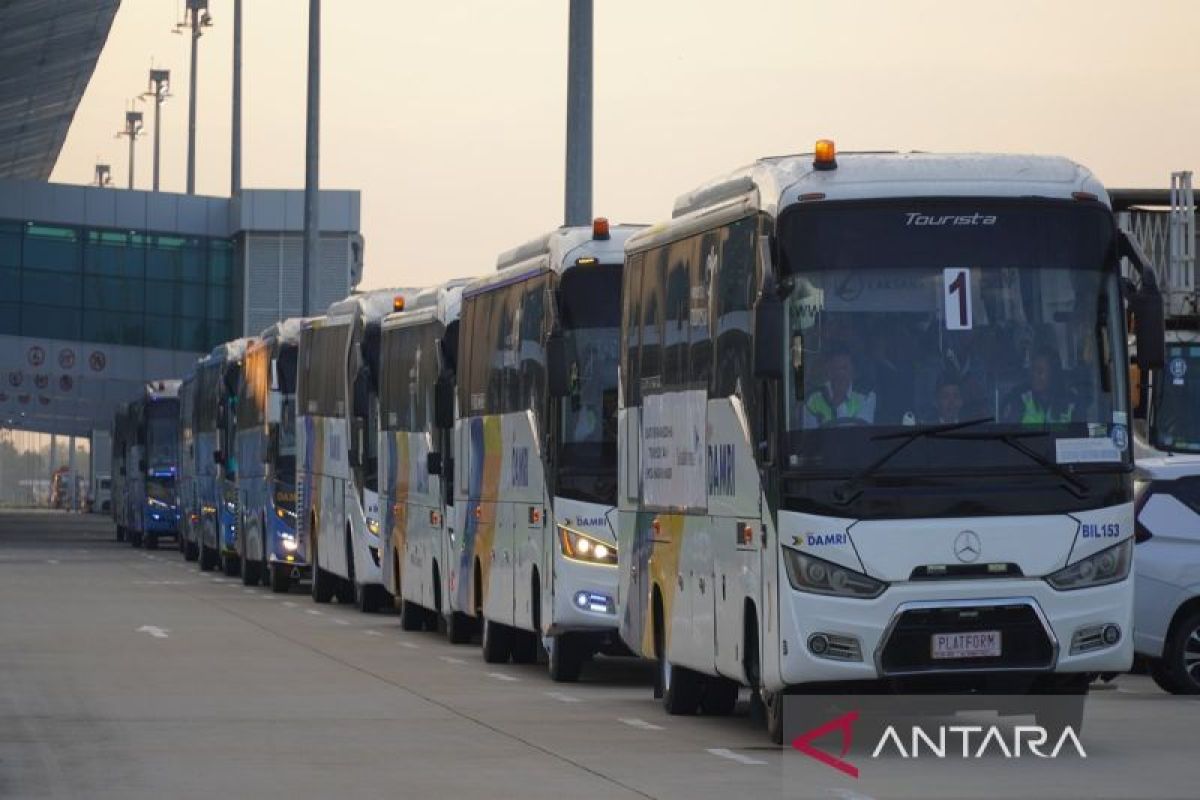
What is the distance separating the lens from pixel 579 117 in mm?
32594

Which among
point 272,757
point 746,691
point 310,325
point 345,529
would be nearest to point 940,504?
point 272,757

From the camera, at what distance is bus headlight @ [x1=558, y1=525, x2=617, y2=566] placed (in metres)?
21.8

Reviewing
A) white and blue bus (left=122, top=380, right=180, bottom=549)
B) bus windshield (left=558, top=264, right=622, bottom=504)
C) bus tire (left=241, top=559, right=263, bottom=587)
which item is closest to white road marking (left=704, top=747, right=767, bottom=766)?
bus windshield (left=558, top=264, right=622, bottom=504)

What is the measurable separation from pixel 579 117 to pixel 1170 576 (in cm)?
1305

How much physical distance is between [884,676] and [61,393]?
94.9 m

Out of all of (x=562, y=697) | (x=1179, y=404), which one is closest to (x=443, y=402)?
(x=562, y=697)

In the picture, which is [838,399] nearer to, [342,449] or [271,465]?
[342,449]

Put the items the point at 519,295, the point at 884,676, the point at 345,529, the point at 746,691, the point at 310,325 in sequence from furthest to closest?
the point at 310,325, the point at 345,529, the point at 519,295, the point at 746,691, the point at 884,676

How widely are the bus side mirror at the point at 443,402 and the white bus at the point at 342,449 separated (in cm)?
487

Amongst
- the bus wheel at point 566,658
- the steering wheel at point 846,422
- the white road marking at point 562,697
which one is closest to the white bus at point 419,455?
the bus wheel at point 566,658

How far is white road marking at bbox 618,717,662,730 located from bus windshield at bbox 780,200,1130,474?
3.14 metres

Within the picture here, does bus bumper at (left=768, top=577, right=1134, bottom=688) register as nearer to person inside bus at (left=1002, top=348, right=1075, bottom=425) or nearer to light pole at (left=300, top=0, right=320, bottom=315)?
person inside bus at (left=1002, top=348, right=1075, bottom=425)

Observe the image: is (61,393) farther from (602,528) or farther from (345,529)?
(602,528)

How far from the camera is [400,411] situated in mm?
32031
